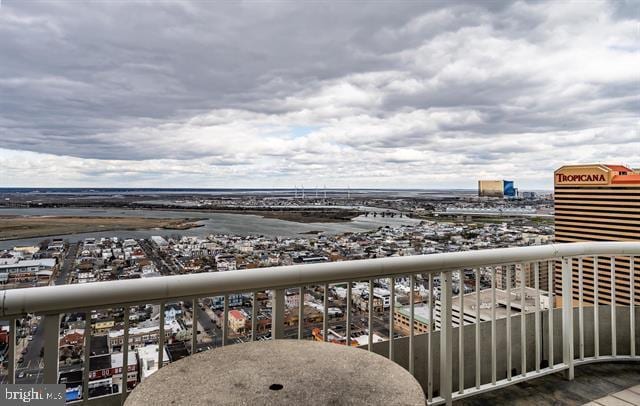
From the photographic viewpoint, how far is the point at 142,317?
1.81 metres

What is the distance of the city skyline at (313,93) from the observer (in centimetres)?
454

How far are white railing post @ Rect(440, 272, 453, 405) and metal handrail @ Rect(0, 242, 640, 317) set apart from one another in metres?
0.11

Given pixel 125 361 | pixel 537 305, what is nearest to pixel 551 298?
pixel 537 305

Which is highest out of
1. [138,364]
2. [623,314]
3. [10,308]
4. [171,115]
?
[171,115]

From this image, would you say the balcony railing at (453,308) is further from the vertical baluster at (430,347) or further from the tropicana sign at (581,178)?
the tropicana sign at (581,178)

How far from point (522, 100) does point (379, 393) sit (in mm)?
7355

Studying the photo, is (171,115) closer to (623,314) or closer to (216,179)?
(216,179)

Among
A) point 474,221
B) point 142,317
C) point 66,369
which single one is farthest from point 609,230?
point 66,369

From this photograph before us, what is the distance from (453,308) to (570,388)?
49.8 inches

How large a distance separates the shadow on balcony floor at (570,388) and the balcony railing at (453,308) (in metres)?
0.08

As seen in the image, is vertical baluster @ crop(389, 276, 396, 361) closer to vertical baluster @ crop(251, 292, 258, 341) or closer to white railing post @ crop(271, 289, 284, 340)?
white railing post @ crop(271, 289, 284, 340)

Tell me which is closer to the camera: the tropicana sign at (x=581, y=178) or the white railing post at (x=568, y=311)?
the white railing post at (x=568, y=311)

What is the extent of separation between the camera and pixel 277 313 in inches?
76.8

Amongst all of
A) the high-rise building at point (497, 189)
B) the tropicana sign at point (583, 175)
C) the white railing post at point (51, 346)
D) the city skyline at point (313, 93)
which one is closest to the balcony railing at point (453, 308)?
the white railing post at point (51, 346)
